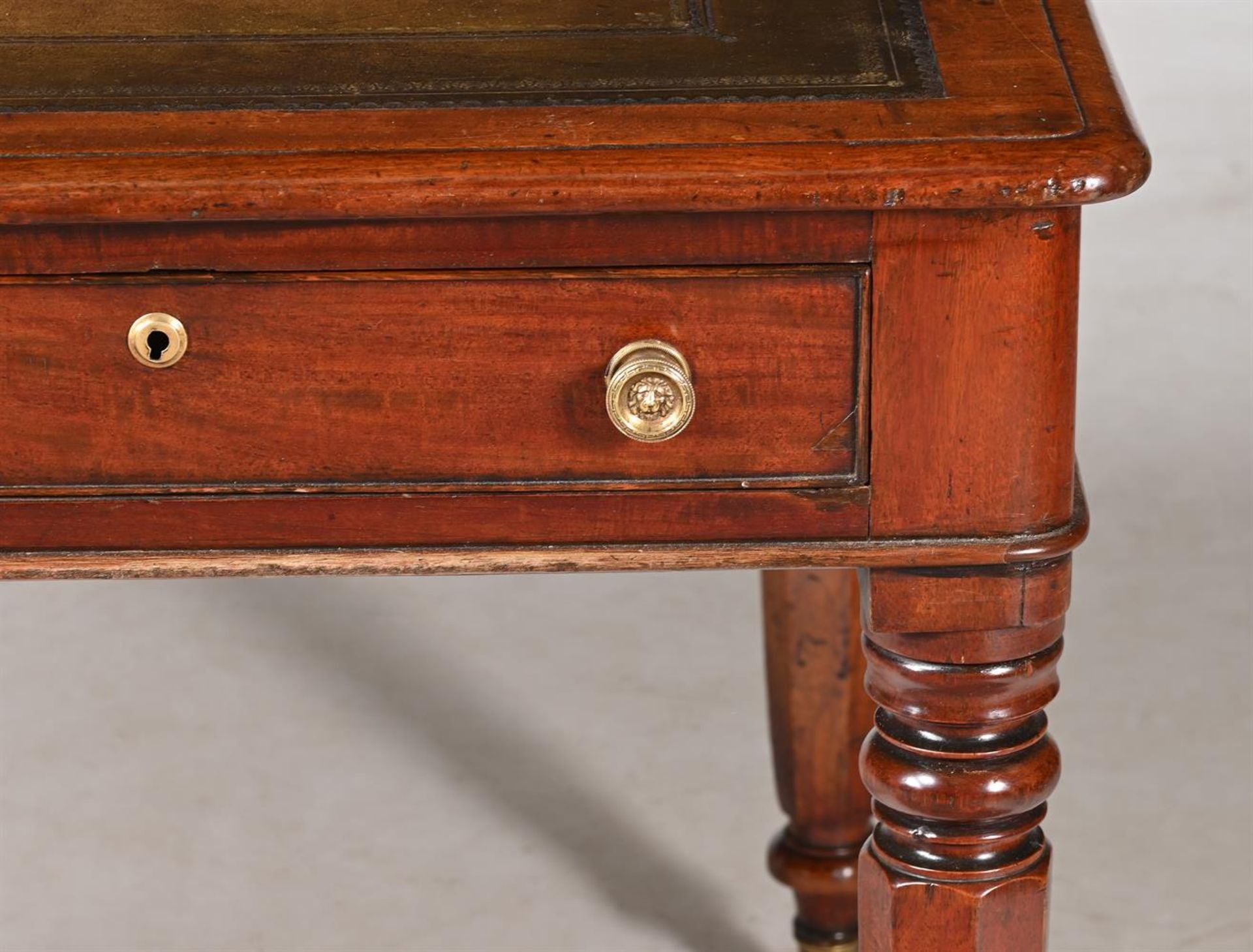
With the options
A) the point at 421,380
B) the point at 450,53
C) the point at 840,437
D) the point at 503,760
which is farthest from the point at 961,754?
the point at 503,760

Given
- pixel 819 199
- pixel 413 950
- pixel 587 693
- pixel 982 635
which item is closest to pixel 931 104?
pixel 819 199

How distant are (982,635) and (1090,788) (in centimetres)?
83

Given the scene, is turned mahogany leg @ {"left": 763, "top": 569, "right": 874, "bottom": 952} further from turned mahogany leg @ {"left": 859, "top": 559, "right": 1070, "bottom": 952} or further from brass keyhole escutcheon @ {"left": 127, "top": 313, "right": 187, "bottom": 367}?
brass keyhole escutcheon @ {"left": 127, "top": 313, "right": 187, "bottom": 367}

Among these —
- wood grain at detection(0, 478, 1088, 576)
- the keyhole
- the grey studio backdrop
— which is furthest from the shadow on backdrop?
the keyhole

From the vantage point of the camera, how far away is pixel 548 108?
3.37ft

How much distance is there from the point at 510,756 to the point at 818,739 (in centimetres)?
43

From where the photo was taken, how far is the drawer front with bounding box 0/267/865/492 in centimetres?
102

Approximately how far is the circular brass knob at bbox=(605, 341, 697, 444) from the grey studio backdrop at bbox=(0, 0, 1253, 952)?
2.60ft

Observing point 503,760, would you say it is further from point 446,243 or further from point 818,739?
point 446,243

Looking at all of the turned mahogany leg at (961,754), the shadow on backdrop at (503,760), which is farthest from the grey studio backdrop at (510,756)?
the turned mahogany leg at (961,754)

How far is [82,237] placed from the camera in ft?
3.32

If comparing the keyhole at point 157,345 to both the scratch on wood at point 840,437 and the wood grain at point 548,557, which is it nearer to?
the wood grain at point 548,557

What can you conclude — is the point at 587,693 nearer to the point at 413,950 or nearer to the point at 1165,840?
the point at 413,950

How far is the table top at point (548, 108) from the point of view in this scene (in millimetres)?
969
